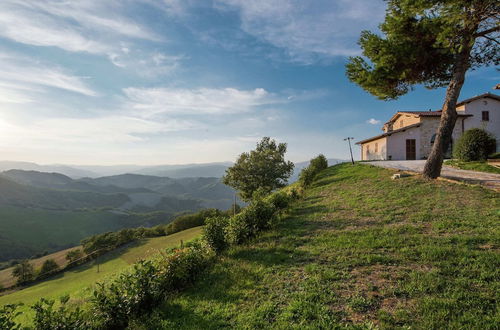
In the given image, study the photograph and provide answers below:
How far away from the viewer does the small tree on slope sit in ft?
33.1

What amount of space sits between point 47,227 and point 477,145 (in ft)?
555

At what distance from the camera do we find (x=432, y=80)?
1362 cm

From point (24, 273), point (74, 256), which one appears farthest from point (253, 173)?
point (24, 273)

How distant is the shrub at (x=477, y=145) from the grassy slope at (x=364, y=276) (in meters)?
9.91

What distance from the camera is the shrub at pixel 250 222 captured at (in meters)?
8.59

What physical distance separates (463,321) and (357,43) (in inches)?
564

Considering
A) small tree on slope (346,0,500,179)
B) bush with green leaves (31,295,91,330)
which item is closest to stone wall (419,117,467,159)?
small tree on slope (346,0,500,179)

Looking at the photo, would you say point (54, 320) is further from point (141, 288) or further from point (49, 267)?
point (49, 267)

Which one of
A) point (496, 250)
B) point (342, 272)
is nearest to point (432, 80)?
point (496, 250)

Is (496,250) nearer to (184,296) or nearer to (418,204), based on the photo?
(418,204)

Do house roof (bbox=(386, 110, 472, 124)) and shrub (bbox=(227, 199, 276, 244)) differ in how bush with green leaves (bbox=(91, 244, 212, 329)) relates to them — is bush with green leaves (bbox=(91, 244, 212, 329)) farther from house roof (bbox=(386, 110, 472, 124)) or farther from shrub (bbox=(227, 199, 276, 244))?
house roof (bbox=(386, 110, 472, 124))

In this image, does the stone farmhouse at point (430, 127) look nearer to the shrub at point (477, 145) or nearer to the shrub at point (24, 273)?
the shrub at point (477, 145)

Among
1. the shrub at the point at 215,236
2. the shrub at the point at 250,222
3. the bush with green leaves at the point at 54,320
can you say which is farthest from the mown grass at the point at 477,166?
the bush with green leaves at the point at 54,320

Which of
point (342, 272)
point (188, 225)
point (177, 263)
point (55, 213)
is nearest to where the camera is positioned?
point (342, 272)
